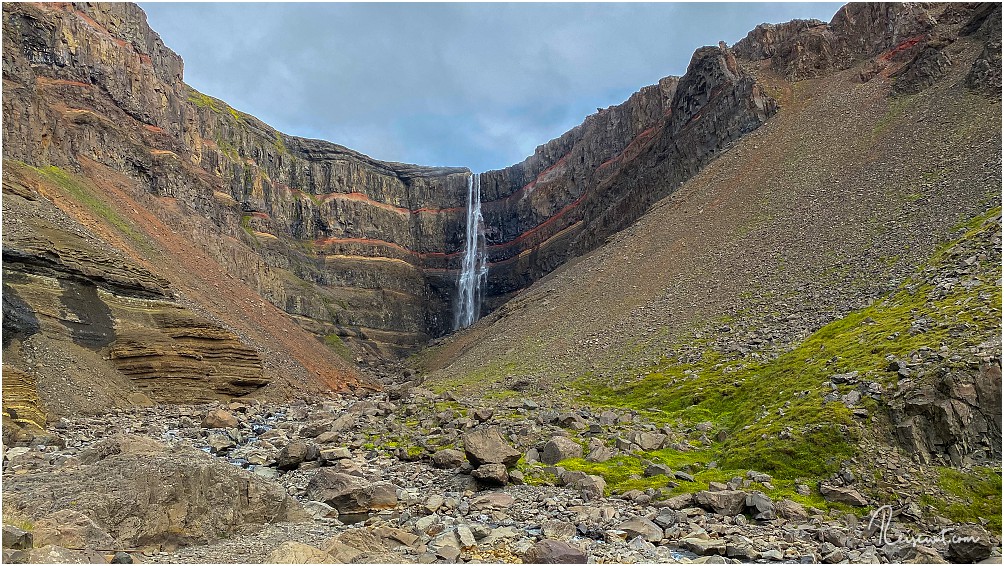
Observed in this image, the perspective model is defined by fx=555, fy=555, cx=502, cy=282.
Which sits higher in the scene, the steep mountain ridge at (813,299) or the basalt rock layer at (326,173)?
the basalt rock layer at (326,173)

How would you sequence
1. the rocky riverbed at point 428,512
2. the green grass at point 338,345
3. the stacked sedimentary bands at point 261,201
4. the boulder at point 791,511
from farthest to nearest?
the green grass at point 338,345
the stacked sedimentary bands at point 261,201
the boulder at point 791,511
the rocky riverbed at point 428,512

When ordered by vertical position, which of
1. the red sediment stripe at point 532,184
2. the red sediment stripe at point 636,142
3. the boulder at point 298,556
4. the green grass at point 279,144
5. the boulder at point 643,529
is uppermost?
the green grass at point 279,144

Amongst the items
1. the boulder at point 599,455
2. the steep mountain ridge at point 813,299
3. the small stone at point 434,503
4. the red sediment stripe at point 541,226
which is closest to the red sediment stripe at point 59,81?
the steep mountain ridge at point 813,299

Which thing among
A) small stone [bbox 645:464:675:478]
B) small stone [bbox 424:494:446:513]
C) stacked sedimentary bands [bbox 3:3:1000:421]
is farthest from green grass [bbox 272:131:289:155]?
small stone [bbox 645:464:675:478]

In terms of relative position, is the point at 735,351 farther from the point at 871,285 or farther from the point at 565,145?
the point at 565,145

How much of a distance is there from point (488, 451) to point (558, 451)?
9.59 ft

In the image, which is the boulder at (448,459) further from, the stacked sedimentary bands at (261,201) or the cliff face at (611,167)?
the cliff face at (611,167)

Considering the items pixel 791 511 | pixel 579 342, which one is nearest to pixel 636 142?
pixel 579 342

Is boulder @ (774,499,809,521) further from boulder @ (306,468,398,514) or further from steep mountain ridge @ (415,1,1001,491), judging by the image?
boulder @ (306,468,398,514)

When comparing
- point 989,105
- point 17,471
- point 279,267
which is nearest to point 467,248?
point 279,267

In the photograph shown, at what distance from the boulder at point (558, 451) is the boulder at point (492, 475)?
2.88 m

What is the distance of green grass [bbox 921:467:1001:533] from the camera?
38.5ft

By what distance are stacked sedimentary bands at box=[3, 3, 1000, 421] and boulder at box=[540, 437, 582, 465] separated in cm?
2243

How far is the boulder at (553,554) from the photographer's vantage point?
34.2ft
